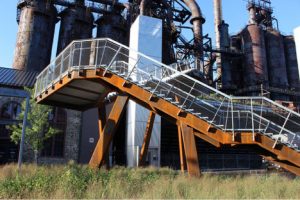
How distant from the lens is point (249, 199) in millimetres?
7730

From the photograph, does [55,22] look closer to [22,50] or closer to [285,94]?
[22,50]

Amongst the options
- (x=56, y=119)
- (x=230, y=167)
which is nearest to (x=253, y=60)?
(x=230, y=167)

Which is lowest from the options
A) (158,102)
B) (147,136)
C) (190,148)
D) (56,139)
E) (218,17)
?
(190,148)

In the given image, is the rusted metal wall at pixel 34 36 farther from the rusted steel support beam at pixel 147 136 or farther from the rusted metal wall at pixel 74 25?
the rusted steel support beam at pixel 147 136

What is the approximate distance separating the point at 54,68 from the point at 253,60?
132 ft

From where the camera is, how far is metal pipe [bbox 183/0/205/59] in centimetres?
4438

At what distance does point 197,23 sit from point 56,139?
27.8m

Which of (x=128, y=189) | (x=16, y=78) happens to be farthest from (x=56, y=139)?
(x=128, y=189)

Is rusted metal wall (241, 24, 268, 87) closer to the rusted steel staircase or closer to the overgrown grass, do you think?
the rusted steel staircase

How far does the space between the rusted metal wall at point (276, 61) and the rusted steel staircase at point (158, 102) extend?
122ft

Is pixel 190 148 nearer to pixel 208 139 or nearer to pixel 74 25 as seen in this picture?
pixel 208 139

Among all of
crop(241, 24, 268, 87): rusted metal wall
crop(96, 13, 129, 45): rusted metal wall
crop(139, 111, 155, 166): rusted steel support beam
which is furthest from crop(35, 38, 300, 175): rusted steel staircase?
crop(241, 24, 268, 87): rusted metal wall

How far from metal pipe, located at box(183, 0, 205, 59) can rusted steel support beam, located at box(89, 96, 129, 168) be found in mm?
32835

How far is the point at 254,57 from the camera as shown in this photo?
49094 millimetres
